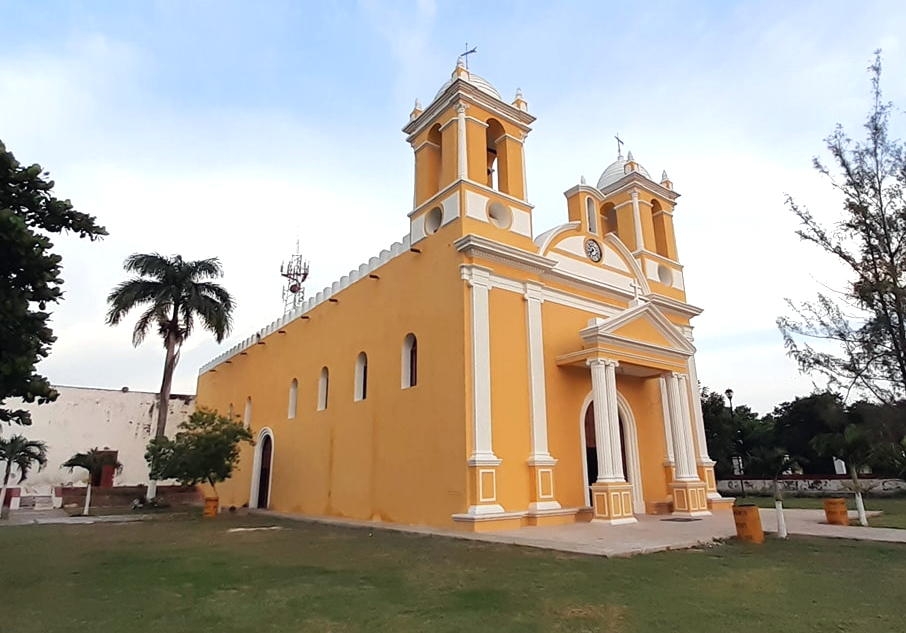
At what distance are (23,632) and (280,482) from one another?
16.2 meters

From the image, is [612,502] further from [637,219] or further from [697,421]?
[637,219]

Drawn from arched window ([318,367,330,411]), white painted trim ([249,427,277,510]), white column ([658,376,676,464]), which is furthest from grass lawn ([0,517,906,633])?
white painted trim ([249,427,277,510])

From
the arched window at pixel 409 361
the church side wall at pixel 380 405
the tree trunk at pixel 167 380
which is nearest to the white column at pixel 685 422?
the church side wall at pixel 380 405

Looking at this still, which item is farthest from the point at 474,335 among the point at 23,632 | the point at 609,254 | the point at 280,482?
the point at 280,482

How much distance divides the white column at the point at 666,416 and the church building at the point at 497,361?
73 mm

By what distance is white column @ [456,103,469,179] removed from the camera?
47.1 ft

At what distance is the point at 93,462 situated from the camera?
28000 mm

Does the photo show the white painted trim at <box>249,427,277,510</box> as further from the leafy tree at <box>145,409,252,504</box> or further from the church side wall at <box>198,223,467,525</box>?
the leafy tree at <box>145,409,252,504</box>

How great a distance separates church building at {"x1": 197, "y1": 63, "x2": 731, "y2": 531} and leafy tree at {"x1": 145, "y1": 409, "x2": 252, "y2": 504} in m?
2.13

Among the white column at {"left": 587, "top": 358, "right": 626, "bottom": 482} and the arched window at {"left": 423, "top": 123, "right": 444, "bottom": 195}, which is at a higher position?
the arched window at {"left": 423, "top": 123, "right": 444, "bottom": 195}

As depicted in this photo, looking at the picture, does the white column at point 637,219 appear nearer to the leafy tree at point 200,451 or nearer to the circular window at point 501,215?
the circular window at point 501,215

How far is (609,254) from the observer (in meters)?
17.3

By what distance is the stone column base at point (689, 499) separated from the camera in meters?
14.6

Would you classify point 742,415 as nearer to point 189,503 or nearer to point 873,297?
point 873,297
